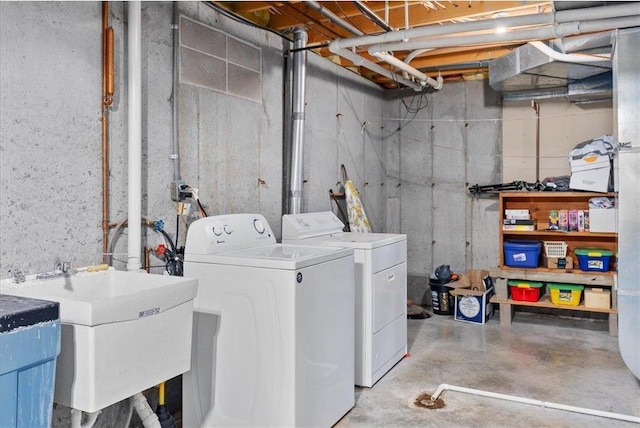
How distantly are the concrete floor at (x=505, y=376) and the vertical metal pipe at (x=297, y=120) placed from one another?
1462mm

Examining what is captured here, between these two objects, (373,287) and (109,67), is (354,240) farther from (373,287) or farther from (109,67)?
(109,67)

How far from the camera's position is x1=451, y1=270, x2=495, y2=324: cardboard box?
4.72 m

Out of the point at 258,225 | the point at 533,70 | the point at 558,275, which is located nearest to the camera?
the point at 258,225

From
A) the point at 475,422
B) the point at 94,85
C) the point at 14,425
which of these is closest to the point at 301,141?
the point at 94,85

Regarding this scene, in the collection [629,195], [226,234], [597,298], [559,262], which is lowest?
[597,298]

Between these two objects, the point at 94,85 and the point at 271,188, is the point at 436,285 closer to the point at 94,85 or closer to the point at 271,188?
the point at 271,188

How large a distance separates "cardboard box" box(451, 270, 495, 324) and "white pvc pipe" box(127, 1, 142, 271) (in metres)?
3.37

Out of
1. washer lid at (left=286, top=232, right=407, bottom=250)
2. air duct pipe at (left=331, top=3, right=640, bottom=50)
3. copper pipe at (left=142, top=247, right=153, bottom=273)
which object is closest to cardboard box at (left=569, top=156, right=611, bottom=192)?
air duct pipe at (left=331, top=3, right=640, bottom=50)

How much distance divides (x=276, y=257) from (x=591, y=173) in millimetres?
3353

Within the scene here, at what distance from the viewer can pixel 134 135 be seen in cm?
241

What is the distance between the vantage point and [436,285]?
16.7 ft

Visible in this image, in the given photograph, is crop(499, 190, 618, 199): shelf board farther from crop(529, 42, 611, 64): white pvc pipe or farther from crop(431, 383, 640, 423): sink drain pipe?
crop(431, 383, 640, 423): sink drain pipe

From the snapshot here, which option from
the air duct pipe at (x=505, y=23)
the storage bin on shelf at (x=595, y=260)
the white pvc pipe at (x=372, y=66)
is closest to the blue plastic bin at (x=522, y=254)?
the storage bin on shelf at (x=595, y=260)

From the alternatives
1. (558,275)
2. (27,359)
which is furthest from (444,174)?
(27,359)
